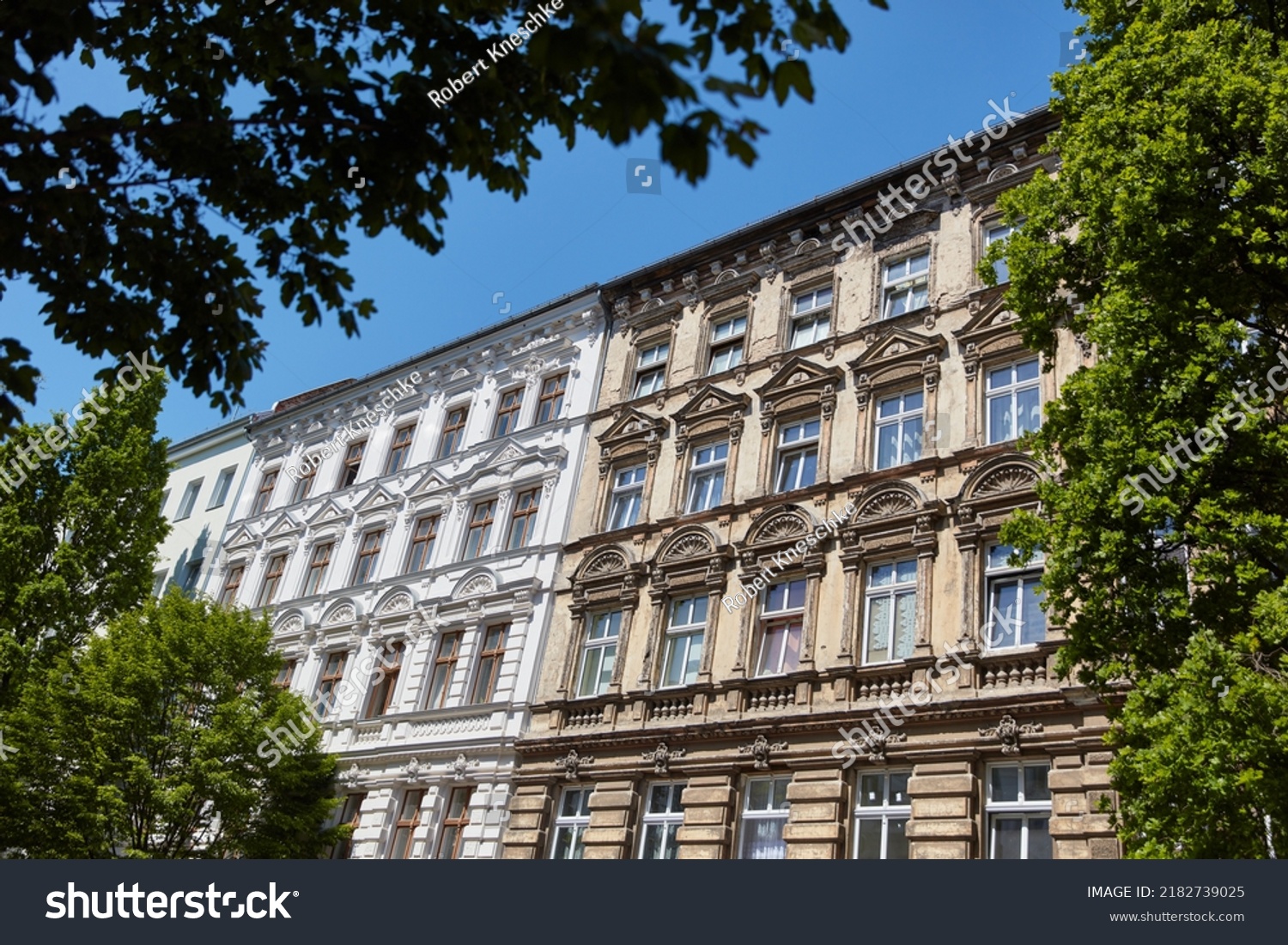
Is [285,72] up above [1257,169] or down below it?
below

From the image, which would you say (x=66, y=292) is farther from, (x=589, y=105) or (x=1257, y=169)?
(x=1257, y=169)

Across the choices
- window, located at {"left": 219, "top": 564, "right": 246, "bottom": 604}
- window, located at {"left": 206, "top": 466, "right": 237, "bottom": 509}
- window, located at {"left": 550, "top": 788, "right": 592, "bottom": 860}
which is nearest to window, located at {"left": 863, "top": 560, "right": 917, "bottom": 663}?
window, located at {"left": 550, "top": 788, "right": 592, "bottom": 860}

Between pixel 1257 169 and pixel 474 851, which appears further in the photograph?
pixel 474 851

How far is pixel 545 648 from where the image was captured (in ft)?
71.2

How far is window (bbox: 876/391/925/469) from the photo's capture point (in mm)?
18984

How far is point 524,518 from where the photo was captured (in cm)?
2461

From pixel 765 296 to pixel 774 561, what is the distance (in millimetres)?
7023

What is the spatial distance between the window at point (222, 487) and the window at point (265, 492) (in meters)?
1.70

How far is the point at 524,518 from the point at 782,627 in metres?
8.05

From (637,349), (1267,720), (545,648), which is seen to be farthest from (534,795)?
(1267,720)

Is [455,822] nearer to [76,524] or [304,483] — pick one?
[76,524]

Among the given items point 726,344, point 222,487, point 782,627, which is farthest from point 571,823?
point 222,487

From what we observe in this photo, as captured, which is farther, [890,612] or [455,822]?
[455,822]

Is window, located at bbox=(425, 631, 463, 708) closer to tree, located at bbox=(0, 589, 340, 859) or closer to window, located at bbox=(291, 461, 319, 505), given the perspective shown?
tree, located at bbox=(0, 589, 340, 859)
